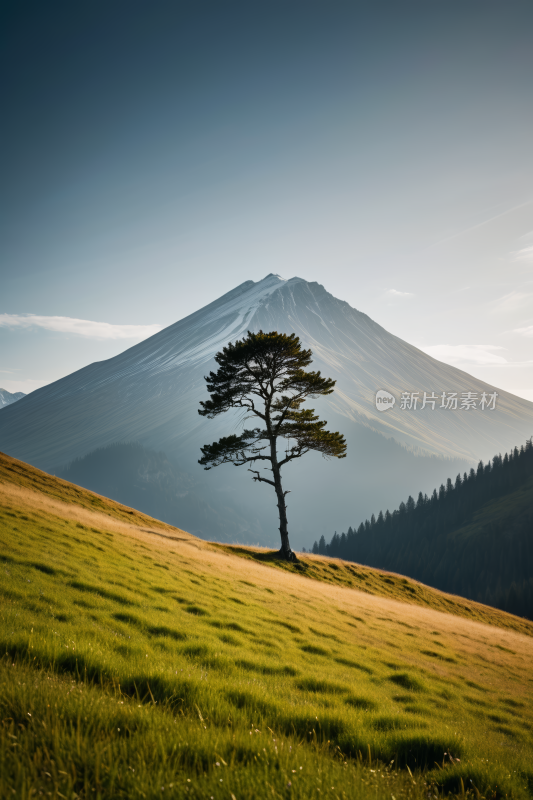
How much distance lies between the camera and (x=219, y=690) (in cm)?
503

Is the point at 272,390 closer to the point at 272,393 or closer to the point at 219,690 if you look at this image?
the point at 272,393

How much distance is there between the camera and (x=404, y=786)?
10.9 feet

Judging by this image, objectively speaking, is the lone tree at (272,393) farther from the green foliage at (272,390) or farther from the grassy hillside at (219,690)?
the grassy hillside at (219,690)

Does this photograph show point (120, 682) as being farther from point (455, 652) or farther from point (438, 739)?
point (455, 652)

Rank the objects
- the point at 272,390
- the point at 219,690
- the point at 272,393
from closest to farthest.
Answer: the point at 219,690, the point at 272,390, the point at 272,393

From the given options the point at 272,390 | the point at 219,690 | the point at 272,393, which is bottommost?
the point at 219,690

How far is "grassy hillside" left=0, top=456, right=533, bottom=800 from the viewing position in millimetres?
2654

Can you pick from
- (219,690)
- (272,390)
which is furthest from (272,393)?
(219,690)

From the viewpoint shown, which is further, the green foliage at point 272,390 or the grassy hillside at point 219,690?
the green foliage at point 272,390

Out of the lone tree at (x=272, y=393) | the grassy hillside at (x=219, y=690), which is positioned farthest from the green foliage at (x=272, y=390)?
the grassy hillside at (x=219, y=690)

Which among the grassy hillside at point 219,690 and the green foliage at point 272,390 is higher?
the green foliage at point 272,390

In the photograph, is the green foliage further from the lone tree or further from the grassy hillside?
the grassy hillside

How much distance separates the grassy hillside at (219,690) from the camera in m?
2.65

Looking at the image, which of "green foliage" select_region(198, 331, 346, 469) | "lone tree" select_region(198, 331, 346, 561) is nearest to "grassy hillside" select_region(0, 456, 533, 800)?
"lone tree" select_region(198, 331, 346, 561)
